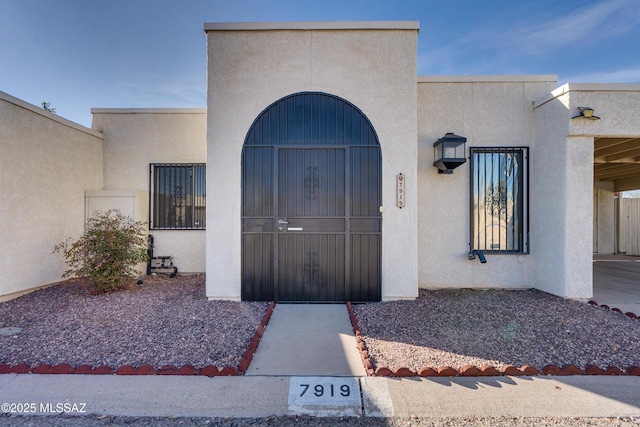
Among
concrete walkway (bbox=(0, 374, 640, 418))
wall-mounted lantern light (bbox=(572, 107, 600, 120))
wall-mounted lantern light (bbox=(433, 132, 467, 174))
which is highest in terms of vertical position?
wall-mounted lantern light (bbox=(572, 107, 600, 120))

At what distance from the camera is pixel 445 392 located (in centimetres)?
242

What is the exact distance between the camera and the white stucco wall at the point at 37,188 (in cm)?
491

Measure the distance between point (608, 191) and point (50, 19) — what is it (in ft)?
59.8

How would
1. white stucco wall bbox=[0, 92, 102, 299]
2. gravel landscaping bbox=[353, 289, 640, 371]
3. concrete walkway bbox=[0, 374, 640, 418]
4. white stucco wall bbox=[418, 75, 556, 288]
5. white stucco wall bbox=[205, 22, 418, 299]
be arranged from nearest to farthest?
concrete walkway bbox=[0, 374, 640, 418]
gravel landscaping bbox=[353, 289, 640, 371]
white stucco wall bbox=[205, 22, 418, 299]
white stucco wall bbox=[0, 92, 102, 299]
white stucco wall bbox=[418, 75, 556, 288]

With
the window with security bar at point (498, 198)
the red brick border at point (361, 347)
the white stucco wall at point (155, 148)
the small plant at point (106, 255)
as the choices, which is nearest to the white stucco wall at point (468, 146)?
the window with security bar at point (498, 198)

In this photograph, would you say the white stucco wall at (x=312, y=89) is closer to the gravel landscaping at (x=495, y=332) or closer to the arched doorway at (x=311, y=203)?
the arched doorway at (x=311, y=203)

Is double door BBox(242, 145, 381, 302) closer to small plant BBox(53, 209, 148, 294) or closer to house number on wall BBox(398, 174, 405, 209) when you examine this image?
house number on wall BBox(398, 174, 405, 209)

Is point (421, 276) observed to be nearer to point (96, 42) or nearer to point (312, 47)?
point (312, 47)

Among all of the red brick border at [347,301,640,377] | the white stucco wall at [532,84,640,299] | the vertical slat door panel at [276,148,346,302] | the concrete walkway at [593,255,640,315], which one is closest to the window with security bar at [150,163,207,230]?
the vertical slat door panel at [276,148,346,302]

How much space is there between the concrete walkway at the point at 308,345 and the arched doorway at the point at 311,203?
505 millimetres

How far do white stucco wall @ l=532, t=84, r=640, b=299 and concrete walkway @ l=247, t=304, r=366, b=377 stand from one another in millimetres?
3730

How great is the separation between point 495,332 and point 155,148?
7.41 meters

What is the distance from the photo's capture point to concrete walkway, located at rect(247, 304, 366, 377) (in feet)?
9.16

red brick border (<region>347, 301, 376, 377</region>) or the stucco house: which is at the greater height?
the stucco house
